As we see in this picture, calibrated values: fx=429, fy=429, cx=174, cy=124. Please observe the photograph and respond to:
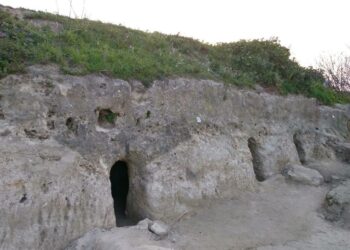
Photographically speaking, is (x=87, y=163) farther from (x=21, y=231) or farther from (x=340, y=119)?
(x=340, y=119)

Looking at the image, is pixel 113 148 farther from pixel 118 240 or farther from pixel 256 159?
pixel 256 159

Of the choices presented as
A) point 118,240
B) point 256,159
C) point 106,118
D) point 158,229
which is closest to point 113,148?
point 106,118

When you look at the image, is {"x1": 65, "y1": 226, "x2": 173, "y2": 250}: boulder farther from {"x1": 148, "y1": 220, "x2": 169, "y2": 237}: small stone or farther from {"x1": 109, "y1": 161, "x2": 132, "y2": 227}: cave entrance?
{"x1": 109, "y1": 161, "x2": 132, "y2": 227}: cave entrance

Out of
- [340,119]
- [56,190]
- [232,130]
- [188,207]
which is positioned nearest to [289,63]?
[340,119]

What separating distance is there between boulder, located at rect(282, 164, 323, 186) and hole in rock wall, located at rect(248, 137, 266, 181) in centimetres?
85

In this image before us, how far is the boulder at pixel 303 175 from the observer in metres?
13.1

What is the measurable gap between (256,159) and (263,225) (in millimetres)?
3211

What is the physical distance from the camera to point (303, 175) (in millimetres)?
13234

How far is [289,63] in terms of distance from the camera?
Result: 658 inches

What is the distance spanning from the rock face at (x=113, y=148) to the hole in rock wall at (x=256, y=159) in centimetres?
3

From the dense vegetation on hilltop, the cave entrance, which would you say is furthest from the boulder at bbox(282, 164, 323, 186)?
the cave entrance

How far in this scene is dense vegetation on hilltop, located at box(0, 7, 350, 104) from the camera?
9.18 m

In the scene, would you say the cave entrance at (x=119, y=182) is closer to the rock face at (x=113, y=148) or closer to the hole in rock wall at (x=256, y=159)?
the rock face at (x=113, y=148)

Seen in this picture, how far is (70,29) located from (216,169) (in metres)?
5.29
